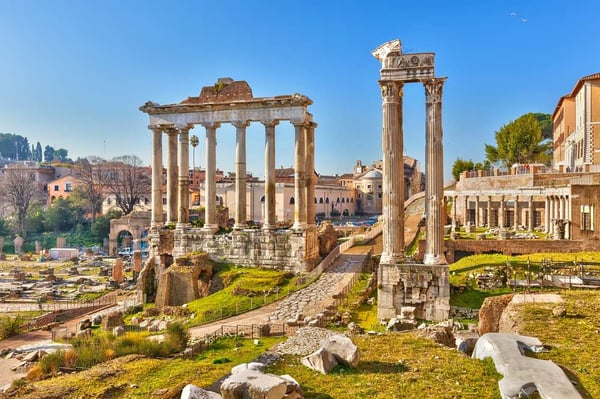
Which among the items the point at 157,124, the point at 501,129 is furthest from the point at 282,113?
the point at 501,129

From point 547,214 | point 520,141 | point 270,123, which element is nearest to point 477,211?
point 547,214

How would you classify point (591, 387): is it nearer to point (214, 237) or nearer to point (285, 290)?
point (285, 290)

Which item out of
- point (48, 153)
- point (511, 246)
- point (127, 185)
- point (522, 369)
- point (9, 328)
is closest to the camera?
point (522, 369)

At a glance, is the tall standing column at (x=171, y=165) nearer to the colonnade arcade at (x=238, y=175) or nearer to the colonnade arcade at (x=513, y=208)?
the colonnade arcade at (x=238, y=175)

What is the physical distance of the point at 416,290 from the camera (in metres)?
17.9

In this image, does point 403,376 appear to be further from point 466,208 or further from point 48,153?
point 48,153

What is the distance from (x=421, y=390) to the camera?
9.49m

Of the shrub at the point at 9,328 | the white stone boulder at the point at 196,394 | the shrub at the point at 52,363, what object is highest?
the white stone boulder at the point at 196,394

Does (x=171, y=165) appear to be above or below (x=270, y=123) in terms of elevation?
below

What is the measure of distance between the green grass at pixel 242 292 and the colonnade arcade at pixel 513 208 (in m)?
16.9

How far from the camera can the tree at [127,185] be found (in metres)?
59.1

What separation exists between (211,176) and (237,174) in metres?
1.52

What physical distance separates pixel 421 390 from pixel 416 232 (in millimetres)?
29192

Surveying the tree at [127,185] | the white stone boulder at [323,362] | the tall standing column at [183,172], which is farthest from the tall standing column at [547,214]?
the tree at [127,185]
